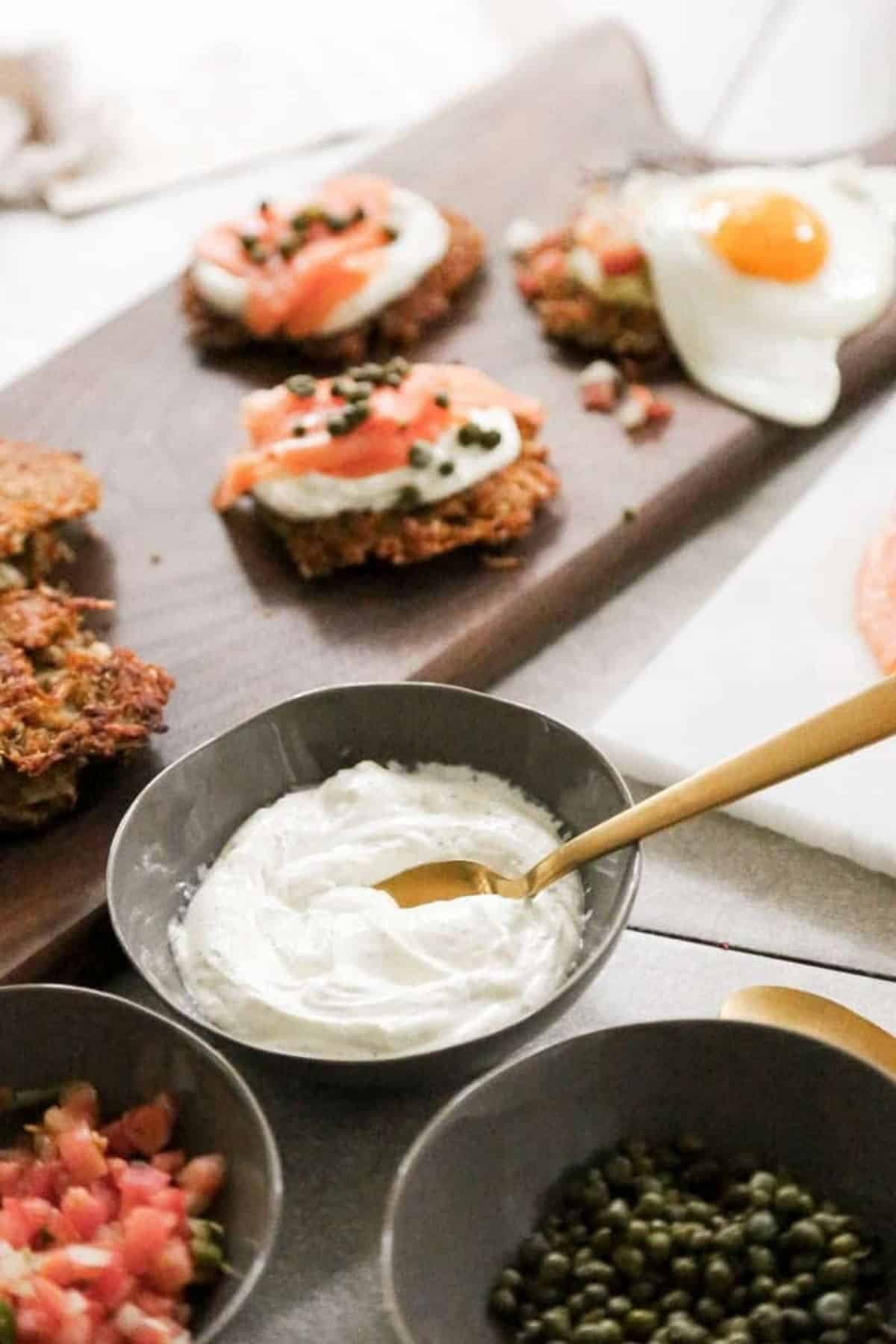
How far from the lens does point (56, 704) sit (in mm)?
2332

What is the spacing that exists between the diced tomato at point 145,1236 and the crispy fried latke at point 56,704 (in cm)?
76

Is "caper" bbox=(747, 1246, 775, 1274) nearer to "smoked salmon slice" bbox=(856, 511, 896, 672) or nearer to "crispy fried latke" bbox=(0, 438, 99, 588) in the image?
"smoked salmon slice" bbox=(856, 511, 896, 672)

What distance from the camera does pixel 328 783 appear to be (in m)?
2.27

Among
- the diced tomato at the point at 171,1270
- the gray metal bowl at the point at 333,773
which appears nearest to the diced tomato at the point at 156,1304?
the diced tomato at the point at 171,1270

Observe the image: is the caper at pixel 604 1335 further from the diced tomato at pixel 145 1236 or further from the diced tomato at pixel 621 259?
the diced tomato at pixel 621 259

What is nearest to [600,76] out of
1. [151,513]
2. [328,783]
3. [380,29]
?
[380,29]

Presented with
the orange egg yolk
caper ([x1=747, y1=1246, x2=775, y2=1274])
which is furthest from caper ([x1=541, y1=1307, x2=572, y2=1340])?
the orange egg yolk

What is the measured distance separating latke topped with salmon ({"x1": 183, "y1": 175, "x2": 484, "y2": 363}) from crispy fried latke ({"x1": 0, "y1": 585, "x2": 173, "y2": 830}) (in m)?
1.13

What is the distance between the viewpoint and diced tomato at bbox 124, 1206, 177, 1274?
1686mm

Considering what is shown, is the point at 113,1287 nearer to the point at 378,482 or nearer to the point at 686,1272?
the point at 686,1272

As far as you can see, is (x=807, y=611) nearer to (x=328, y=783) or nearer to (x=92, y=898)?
(x=328, y=783)

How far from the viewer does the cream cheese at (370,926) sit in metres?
1.92

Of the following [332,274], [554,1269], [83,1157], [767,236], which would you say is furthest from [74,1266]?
[767,236]

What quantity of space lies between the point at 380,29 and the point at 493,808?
3862mm
